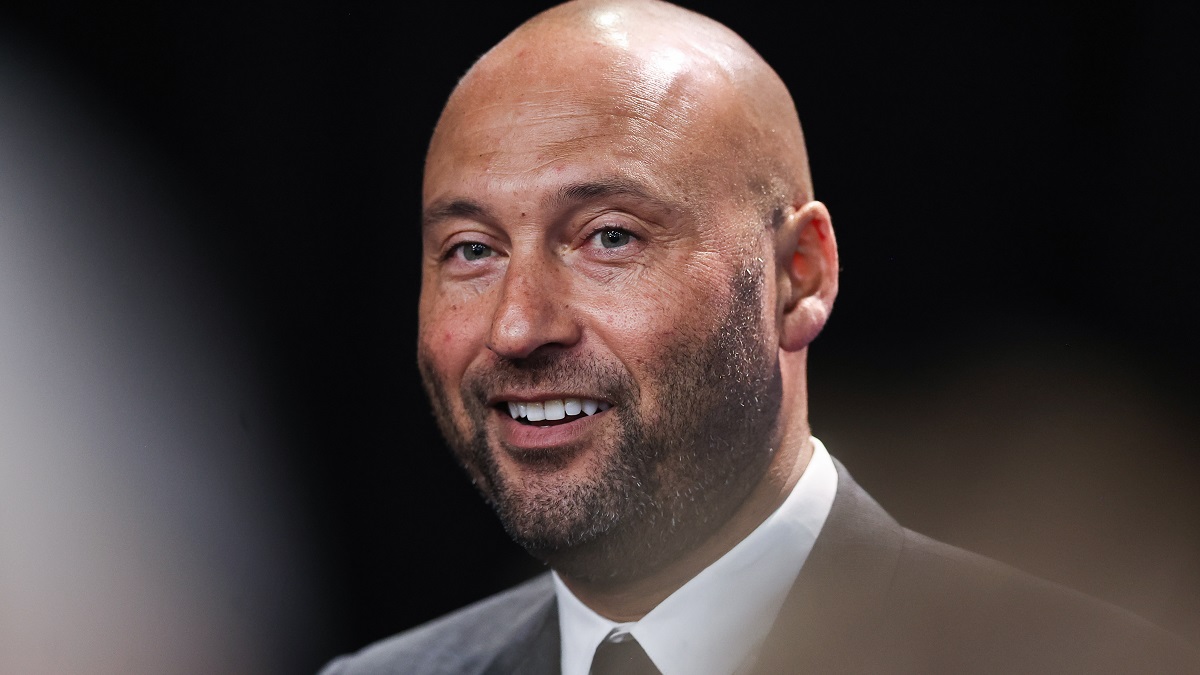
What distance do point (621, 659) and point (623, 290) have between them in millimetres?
583

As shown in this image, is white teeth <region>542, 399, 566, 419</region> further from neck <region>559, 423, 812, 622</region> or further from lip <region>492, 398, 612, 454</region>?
neck <region>559, 423, 812, 622</region>

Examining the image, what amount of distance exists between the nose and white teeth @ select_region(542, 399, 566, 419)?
0.09 metres

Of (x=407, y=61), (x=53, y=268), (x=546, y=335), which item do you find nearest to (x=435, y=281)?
(x=546, y=335)

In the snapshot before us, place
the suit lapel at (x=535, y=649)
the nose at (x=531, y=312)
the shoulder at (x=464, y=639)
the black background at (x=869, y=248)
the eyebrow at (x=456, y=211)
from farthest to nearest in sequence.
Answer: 1. the shoulder at (x=464, y=639)
2. the suit lapel at (x=535, y=649)
3. the black background at (x=869, y=248)
4. the eyebrow at (x=456, y=211)
5. the nose at (x=531, y=312)

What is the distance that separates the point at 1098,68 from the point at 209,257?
1.70 m

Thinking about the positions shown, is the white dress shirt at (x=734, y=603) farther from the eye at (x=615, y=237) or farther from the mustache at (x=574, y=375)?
the eye at (x=615, y=237)

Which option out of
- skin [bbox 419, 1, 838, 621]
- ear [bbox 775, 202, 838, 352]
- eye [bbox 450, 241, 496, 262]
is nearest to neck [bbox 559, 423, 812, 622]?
skin [bbox 419, 1, 838, 621]

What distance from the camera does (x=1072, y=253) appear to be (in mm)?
2021

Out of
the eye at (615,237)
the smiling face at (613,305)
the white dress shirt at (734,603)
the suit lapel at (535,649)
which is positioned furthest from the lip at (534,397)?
the suit lapel at (535,649)

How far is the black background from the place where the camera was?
1.97m

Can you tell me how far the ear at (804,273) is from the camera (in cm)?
191

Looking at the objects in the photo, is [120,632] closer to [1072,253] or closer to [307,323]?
[307,323]

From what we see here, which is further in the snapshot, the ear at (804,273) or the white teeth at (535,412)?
the ear at (804,273)

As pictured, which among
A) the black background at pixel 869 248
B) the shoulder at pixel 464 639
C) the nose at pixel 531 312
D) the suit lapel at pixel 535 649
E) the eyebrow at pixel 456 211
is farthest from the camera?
the shoulder at pixel 464 639
